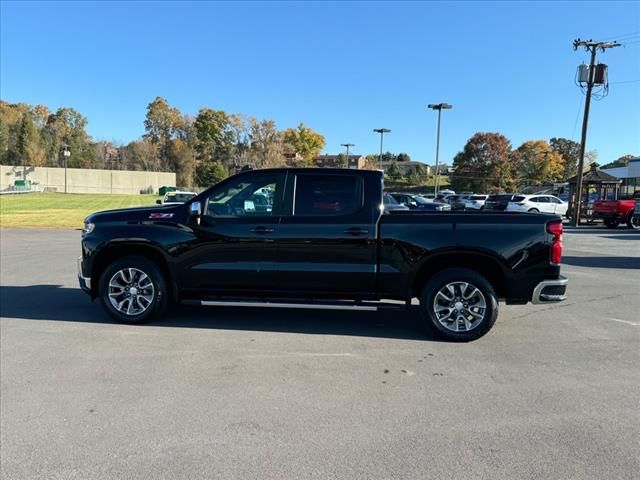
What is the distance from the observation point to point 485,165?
84188 mm

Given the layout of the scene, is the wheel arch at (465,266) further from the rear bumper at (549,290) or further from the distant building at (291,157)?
the distant building at (291,157)

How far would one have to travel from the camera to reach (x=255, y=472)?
307 centimetres

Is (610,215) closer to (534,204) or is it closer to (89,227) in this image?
(534,204)

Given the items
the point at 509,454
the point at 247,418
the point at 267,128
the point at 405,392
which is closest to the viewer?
the point at 509,454

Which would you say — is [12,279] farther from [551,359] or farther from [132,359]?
[551,359]

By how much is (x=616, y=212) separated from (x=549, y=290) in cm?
2296

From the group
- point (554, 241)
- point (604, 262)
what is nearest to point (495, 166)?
point (604, 262)

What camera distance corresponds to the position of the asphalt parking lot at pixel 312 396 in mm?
3197

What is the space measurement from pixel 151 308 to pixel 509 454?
4455mm

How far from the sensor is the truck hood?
6203mm

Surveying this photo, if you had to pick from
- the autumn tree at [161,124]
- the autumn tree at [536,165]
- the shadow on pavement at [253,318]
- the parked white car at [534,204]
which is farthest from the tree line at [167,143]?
the shadow on pavement at [253,318]

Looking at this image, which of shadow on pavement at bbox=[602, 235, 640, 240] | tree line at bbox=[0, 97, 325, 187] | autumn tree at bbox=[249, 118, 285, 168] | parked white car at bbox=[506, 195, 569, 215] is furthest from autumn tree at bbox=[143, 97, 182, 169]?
shadow on pavement at bbox=[602, 235, 640, 240]

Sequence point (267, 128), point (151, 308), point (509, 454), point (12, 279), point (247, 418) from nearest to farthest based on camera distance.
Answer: point (509, 454) < point (247, 418) < point (151, 308) < point (12, 279) < point (267, 128)

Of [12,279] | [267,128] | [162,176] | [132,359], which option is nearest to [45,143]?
[162,176]
